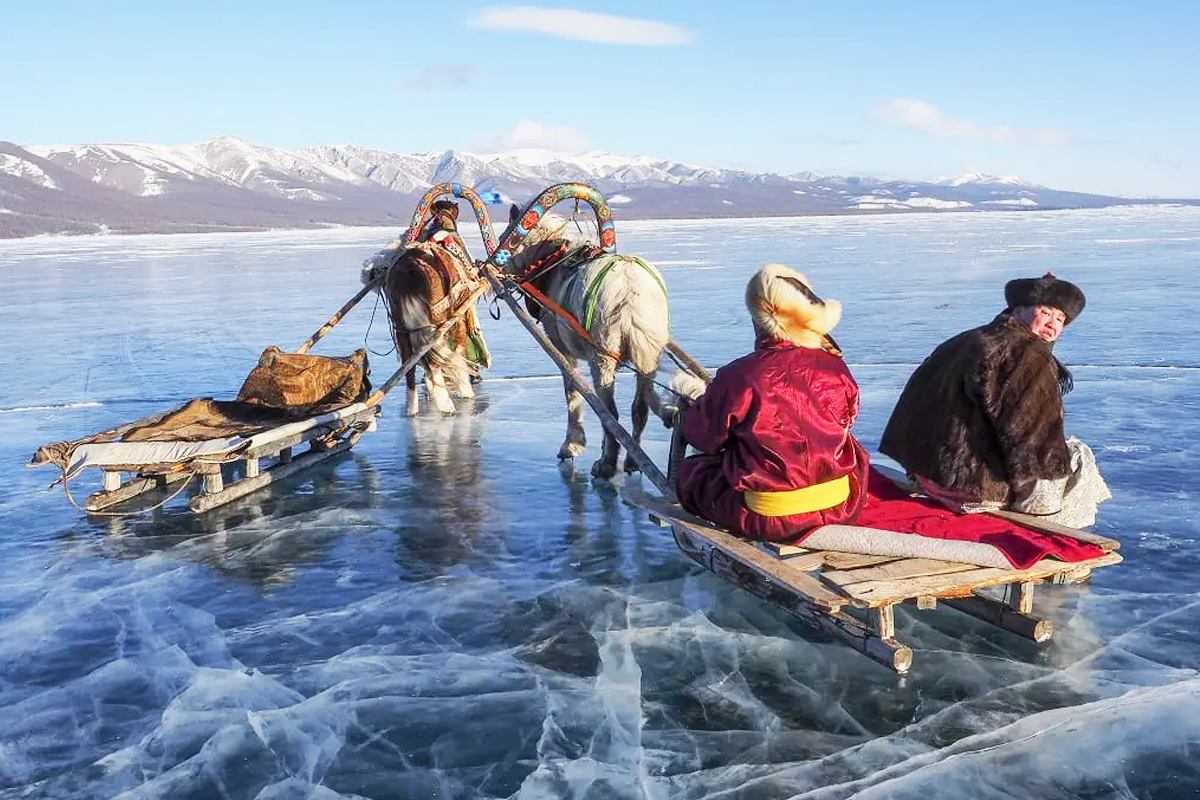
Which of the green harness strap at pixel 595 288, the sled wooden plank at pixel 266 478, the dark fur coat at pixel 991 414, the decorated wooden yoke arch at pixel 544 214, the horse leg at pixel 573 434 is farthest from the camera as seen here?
the horse leg at pixel 573 434

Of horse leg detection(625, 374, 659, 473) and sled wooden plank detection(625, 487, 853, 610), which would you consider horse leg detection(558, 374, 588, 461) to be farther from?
sled wooden plank detection(625, 487, 853, 610)

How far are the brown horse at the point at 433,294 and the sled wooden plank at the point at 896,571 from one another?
240 inches

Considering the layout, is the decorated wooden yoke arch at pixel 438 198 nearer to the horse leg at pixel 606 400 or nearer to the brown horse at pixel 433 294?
the brown horse at pixel 433 294

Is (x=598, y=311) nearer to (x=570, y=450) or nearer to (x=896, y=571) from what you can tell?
(x=570, y=450)

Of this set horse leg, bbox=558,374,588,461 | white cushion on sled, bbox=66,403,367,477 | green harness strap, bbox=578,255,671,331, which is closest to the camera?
white cushion on sled, bbox=66,403,367,477

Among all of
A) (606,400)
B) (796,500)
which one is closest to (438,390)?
(606,400)

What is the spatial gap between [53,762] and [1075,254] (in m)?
30.7

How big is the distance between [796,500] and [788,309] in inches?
32.4

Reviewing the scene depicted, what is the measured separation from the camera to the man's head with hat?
4668 millimetres

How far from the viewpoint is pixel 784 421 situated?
14.4 ft

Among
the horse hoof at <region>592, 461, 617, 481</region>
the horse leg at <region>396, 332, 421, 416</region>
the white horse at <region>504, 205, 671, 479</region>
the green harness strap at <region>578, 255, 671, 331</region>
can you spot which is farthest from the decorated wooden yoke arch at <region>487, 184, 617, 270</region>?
the horse leg at <region>396, 332, 421, 416</region>

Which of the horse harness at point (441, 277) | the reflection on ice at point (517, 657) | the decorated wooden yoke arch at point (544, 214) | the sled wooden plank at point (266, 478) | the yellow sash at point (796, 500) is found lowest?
the reflection on ice at point (517, 657)

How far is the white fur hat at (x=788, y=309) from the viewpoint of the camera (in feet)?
14.5

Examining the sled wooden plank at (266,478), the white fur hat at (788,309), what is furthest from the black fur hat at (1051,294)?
the sled wooden plank at (266,478)
